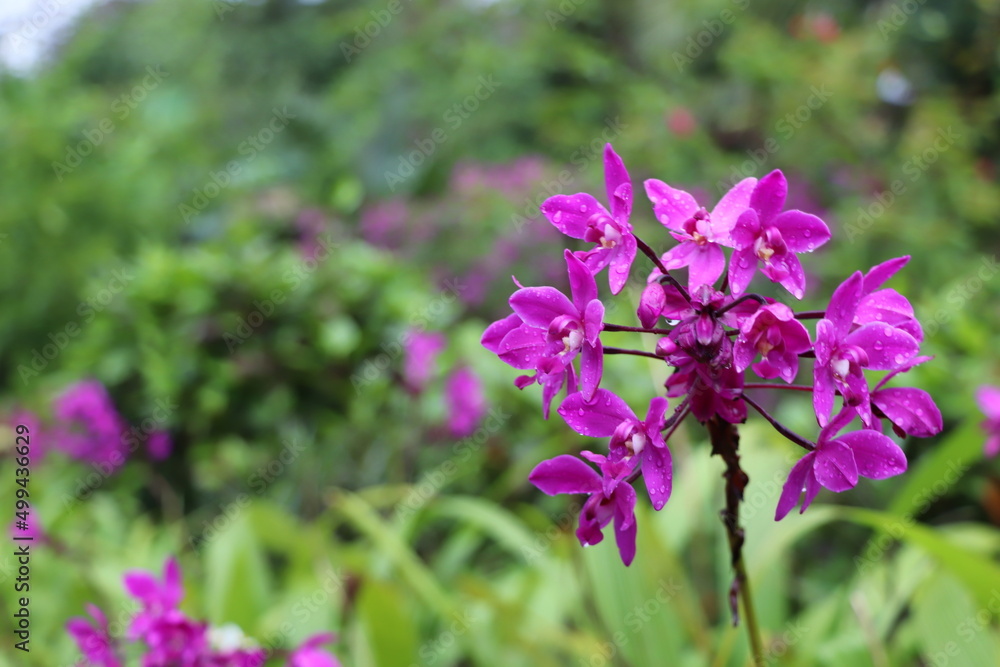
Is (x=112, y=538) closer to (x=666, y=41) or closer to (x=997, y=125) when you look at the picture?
(x=997, y=125)

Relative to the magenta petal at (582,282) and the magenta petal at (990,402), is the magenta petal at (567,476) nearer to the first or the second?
the magenta petal at (582,282)

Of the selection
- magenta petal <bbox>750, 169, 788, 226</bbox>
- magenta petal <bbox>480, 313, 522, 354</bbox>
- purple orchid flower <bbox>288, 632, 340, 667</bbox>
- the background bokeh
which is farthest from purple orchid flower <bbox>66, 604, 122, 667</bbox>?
magenta petal <bbox>750, 169, 788, 226</bbox>

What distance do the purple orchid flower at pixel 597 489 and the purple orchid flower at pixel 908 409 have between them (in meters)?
0.29

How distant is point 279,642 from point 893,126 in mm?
5276

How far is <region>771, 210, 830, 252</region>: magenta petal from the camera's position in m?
0.76

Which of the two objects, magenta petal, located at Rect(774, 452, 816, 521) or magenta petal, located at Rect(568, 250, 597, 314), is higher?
magenta petal, located at Rect(568, 250, 597, 314)

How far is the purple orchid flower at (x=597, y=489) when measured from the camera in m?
0.74

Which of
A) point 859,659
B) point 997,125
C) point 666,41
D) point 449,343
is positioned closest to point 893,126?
point 997,125

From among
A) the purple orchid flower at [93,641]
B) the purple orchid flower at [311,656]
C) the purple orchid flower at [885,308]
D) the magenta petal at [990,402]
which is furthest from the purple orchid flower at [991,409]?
the purple orchid flower at [93,641]

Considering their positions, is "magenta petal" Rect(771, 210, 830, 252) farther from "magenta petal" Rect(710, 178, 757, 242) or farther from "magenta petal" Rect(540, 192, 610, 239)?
"magenta petal" Rect(540, 192, 610, 239)

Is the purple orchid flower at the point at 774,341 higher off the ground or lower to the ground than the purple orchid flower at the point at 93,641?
higher

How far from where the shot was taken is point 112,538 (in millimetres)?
3102

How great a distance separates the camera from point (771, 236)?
75 cm

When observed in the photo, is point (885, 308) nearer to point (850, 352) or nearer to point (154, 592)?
point (850, 352)
